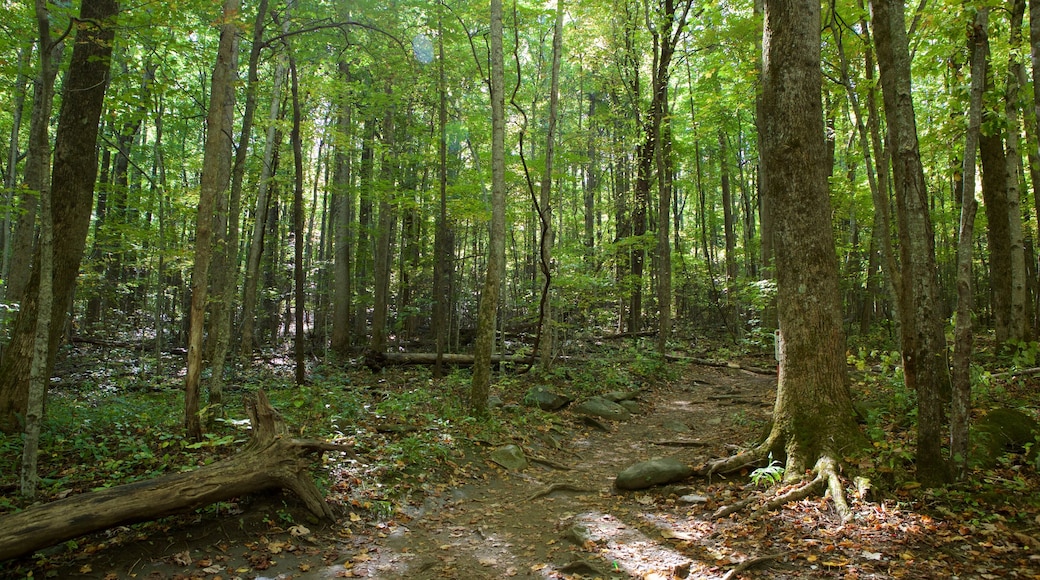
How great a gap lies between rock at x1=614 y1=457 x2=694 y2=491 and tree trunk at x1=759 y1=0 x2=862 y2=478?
3.72 feet

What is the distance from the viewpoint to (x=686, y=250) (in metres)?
34.6

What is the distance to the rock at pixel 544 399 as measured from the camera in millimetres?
10445

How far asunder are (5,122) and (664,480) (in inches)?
868

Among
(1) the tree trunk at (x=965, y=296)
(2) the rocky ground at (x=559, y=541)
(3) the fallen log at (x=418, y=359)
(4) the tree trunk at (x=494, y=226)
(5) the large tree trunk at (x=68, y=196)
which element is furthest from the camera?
(3) the fallen log at (x=418, y=359)

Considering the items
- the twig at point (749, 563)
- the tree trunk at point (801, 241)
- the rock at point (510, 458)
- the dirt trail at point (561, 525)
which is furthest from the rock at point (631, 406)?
the twig at point (749, 563)

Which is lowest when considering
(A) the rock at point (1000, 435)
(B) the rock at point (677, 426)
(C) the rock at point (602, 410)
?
(B) the rock at point (677, 426)

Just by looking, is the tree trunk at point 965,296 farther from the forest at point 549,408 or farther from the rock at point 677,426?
the rock at point 677,426

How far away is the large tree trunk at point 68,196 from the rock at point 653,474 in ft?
24.3

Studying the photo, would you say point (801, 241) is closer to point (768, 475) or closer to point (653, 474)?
point (768, 475)

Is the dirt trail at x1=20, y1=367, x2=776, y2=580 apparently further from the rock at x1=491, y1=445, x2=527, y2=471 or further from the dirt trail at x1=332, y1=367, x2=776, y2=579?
the rock at x1=491, y1=445, x2=527, y2=471

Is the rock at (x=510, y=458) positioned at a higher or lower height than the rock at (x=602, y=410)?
lower

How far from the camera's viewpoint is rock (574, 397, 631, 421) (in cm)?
1036

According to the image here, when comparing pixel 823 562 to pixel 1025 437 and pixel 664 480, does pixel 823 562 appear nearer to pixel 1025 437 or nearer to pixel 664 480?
pixel 664 480

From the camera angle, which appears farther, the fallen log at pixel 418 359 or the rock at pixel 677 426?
the fallen log at pixel 418 359
